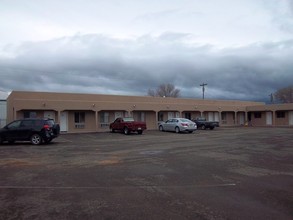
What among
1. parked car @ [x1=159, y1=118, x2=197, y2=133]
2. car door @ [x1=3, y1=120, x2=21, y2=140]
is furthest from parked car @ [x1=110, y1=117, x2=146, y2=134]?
car door @ [x1=3, y1=120, x2=21, y2=140]

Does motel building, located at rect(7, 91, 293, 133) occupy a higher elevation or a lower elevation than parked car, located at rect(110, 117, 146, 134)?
higher

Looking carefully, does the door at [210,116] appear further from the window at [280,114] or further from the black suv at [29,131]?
the black suv at [29,131]

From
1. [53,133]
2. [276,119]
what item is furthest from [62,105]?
[276,119]

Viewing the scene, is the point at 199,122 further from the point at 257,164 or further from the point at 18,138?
the point at 257,164

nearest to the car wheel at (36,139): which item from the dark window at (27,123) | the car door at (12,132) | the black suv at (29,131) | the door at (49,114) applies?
the black suv at (29,131)

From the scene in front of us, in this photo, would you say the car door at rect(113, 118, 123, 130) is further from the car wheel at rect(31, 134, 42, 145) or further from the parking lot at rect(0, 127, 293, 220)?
the parking lot at rect(0, 127, 293, 220)

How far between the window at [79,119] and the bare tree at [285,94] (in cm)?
7199

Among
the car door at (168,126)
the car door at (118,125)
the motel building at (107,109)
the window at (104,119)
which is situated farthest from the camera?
the window at (104,119)

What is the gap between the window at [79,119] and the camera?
37.2 m

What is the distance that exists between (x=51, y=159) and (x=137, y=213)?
28.0 ft

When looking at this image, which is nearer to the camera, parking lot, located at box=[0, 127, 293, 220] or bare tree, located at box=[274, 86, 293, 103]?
parking lot, located at box=[0, 127, 293, 220]

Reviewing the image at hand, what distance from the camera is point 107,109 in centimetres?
3834

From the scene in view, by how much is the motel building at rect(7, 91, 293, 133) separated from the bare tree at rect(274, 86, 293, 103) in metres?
43.2

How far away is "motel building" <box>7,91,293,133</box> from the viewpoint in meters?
33.9
